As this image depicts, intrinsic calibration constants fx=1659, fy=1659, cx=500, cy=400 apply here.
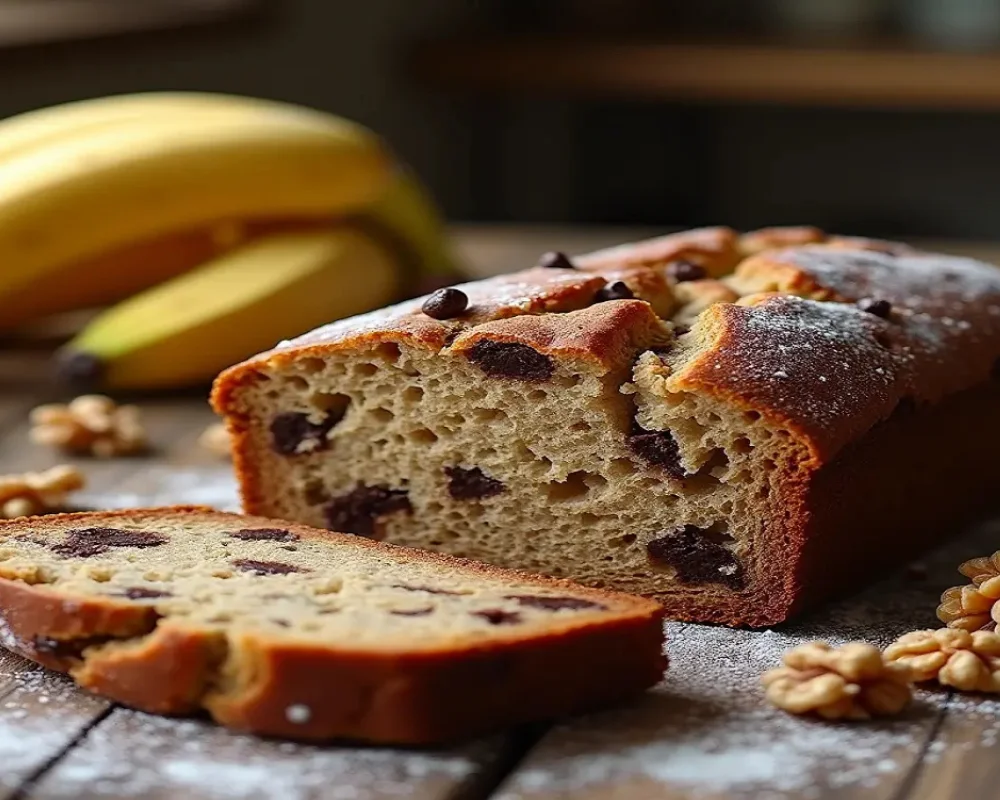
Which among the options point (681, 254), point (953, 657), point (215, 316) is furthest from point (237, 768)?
point (215, 316)

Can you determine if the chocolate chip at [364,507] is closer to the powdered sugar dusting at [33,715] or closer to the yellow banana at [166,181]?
the powdered sugar dusting at [33,715]

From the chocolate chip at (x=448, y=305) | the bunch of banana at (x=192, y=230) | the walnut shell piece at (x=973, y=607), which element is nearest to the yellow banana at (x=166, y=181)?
the bunch of banana at (x=192, y=230)

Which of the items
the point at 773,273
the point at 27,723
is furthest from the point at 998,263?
the point at 27,723

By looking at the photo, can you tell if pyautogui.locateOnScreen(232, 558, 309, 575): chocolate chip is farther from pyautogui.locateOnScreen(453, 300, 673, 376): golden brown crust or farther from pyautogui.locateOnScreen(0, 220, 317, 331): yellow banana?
pyautogui.locateOnScreen(0, 220, 317, 331): yellow banana

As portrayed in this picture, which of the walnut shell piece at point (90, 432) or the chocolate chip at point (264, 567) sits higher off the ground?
the chocolate chip at point (264, 567)

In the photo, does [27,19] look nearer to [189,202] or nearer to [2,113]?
[2,113]

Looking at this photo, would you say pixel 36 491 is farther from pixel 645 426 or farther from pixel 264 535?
pixel 645 426
